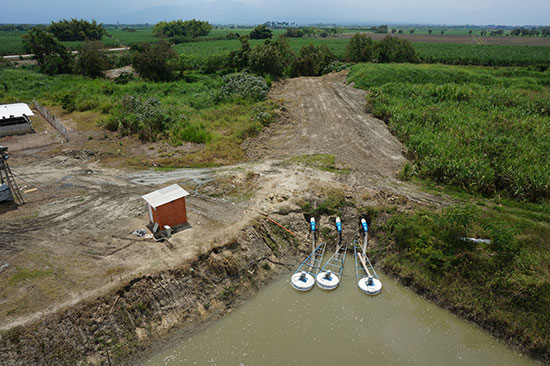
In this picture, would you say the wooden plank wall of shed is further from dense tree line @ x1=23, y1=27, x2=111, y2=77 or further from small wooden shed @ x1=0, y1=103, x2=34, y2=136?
dense tree line @ x1=23, y1=27, x2=111, y2=77

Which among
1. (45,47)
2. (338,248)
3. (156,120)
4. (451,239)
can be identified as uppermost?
(45,47)

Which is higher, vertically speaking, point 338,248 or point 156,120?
point 156,120

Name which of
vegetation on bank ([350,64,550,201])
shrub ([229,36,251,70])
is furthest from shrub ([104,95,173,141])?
shrub ([229,36,251,70])

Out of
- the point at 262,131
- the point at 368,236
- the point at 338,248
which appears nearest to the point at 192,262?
the point at 338,248

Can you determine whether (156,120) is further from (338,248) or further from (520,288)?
(520,288)

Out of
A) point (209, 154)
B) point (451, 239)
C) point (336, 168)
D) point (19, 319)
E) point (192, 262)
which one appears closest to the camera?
point (19, 319)

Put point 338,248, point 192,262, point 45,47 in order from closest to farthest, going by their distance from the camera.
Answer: point 192,262 < point 338,248 < point 45,47

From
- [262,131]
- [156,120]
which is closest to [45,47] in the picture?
[156,120]

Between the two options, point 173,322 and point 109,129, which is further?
point 109,129
